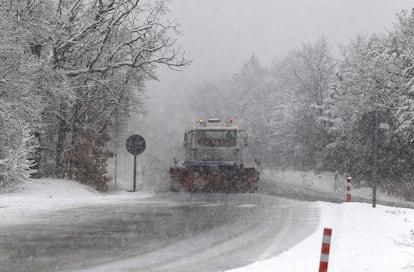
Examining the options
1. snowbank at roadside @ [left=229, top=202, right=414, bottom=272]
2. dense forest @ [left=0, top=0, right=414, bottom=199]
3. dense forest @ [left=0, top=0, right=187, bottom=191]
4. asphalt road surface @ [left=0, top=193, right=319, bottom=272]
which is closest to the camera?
snowbank at roadside @ [left=229, top=202, right=414, bottom=272]

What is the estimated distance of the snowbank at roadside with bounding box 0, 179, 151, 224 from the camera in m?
13.8

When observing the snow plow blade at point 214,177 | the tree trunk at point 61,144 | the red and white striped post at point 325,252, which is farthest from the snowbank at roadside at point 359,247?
the tree trunk at point 61,144

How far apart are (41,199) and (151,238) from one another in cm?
820

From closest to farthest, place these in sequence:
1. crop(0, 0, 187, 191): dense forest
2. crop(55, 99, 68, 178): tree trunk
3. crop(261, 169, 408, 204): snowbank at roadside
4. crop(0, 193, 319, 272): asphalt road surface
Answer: crop(0, 193, 319, 272): asphalt road surface, crop(0, 0, 187, 191): dense forest, crop(55, 99, 68, 178): tree trunk, crop(261, 169, 408, 204): snowbank at roadside

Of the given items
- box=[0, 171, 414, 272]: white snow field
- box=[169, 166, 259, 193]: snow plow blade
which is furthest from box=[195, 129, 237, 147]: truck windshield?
box=[0, 171, 414, 272]: white snow field

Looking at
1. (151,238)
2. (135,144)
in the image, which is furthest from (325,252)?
(135,144)

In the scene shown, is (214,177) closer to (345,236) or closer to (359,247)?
(345,236)

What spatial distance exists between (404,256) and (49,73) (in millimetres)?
15836

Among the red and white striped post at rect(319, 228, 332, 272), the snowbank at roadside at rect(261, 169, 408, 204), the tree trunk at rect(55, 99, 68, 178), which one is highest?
the tree trunk at rect(55, 99, 68, 178)

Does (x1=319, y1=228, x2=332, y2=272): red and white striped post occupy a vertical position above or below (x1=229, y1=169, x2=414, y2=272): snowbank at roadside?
above

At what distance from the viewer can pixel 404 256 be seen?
834 centimetres

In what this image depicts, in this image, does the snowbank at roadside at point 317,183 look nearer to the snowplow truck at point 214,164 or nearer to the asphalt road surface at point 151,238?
the snowplow truck at point 214,164

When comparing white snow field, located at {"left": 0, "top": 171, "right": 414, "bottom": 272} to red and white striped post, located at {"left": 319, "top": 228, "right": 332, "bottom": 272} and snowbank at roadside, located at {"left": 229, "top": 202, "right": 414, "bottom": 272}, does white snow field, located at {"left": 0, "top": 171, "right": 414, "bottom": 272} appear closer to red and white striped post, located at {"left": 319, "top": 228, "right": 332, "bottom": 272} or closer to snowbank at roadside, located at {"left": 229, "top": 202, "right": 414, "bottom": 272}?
snowbank at roadside, located at {"left": 229, "top": 202, "right": 414, "bottom": 272}

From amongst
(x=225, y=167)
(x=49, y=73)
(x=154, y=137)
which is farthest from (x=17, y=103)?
(x=154, y=137)
